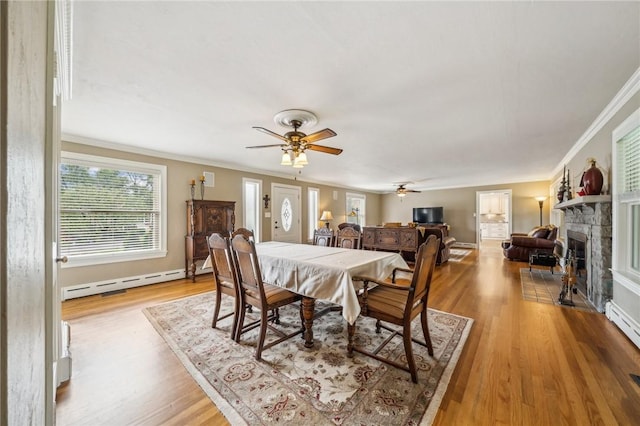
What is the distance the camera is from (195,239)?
4285 mm

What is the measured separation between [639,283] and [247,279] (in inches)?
135

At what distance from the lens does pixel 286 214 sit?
6.40 m

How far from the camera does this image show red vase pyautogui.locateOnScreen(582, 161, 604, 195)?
2768mm

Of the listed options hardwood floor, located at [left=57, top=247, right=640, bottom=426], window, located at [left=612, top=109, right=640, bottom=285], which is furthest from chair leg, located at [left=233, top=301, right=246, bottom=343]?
window, located at [left=612, top=109, right=640, bottom=285]

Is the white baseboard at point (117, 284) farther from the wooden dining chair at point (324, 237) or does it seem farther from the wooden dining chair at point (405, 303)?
the wooden dining chair at point (405, 303)

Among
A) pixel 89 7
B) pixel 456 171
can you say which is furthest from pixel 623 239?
pixel 89 7

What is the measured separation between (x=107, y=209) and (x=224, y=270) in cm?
251

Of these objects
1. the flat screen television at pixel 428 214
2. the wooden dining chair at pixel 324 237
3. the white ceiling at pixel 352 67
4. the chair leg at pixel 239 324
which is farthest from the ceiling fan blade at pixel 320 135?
the flat screen television at pixel 428 214

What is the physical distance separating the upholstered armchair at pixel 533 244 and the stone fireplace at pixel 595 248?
2.15 metres

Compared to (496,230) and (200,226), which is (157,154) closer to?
(200,226)

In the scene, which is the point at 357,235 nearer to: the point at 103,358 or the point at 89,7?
the point at 103,358

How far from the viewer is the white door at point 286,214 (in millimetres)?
6109

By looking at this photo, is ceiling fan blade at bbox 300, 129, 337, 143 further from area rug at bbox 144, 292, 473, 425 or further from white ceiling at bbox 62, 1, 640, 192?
area rug at bbox 144, 292, 473, 425

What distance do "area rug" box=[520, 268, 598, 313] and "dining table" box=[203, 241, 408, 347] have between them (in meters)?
2.31
